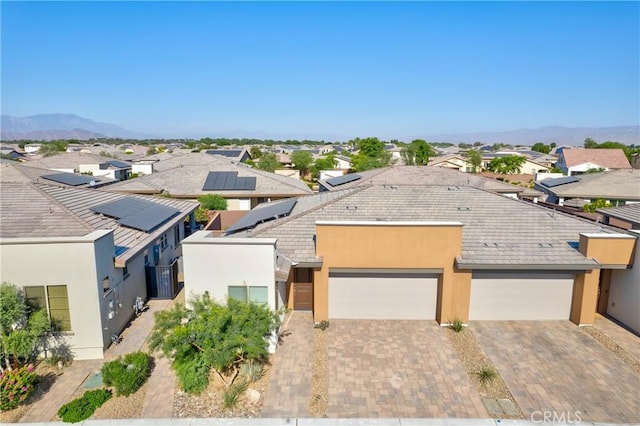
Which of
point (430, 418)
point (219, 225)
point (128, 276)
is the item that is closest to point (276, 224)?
point (128, 276)

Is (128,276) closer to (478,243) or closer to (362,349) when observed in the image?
(362,349)

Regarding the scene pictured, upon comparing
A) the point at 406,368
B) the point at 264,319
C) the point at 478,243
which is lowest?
the point at 406,368

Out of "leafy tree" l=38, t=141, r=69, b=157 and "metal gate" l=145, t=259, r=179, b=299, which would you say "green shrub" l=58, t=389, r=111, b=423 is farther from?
"leafy tree" l=38, t=141, r=69, b=157

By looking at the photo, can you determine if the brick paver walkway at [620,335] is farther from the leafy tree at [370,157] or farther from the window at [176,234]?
the leafy tree at [370,157]

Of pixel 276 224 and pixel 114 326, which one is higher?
pixel 276 224

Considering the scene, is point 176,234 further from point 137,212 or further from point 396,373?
point 396,373

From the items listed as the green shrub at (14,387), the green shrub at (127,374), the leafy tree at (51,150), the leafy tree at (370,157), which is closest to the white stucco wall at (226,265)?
the green shrub at (127,374)

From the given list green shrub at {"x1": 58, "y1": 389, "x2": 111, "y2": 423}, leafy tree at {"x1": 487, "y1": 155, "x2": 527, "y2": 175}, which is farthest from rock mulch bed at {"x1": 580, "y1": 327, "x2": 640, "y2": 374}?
leafy tree at {"x1": 487, "y1": 155, "x2": 527, "y2": 175}
